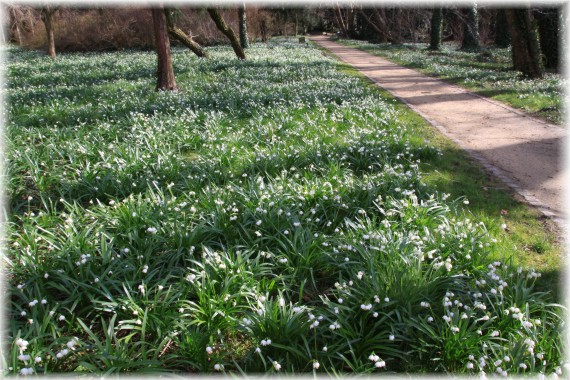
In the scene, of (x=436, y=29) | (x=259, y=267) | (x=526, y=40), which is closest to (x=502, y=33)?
(x=436, y=29)

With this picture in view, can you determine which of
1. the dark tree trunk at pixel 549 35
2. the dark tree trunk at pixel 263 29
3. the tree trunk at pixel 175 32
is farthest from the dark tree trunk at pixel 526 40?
the dark tree trunk at pixel 263 29

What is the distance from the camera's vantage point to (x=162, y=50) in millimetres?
10406

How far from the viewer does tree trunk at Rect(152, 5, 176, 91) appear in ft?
34.0

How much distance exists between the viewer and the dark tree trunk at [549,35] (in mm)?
Answer: 15305

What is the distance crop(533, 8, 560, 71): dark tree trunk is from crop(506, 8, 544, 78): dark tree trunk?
2272 mm

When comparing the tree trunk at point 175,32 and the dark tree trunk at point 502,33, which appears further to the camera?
the dark tree trunk at point 502,33

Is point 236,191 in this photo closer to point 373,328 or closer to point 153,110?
point 373,328

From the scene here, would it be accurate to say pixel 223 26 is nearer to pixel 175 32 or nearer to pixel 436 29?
pixel 175 32

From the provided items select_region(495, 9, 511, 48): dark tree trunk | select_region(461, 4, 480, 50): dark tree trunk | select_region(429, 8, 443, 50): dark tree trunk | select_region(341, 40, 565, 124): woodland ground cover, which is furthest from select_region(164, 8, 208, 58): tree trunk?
select_region(495, 9, 511, 48): dark tree trunk

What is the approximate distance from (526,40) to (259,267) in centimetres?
1442

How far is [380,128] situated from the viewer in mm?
7332

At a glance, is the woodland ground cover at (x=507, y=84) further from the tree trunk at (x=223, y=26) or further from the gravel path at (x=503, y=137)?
the tree trunk at (x=223, y=26)

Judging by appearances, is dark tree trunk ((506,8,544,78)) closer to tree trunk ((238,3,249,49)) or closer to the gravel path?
the gravel path

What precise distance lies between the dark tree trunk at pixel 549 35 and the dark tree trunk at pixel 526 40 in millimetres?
2272
